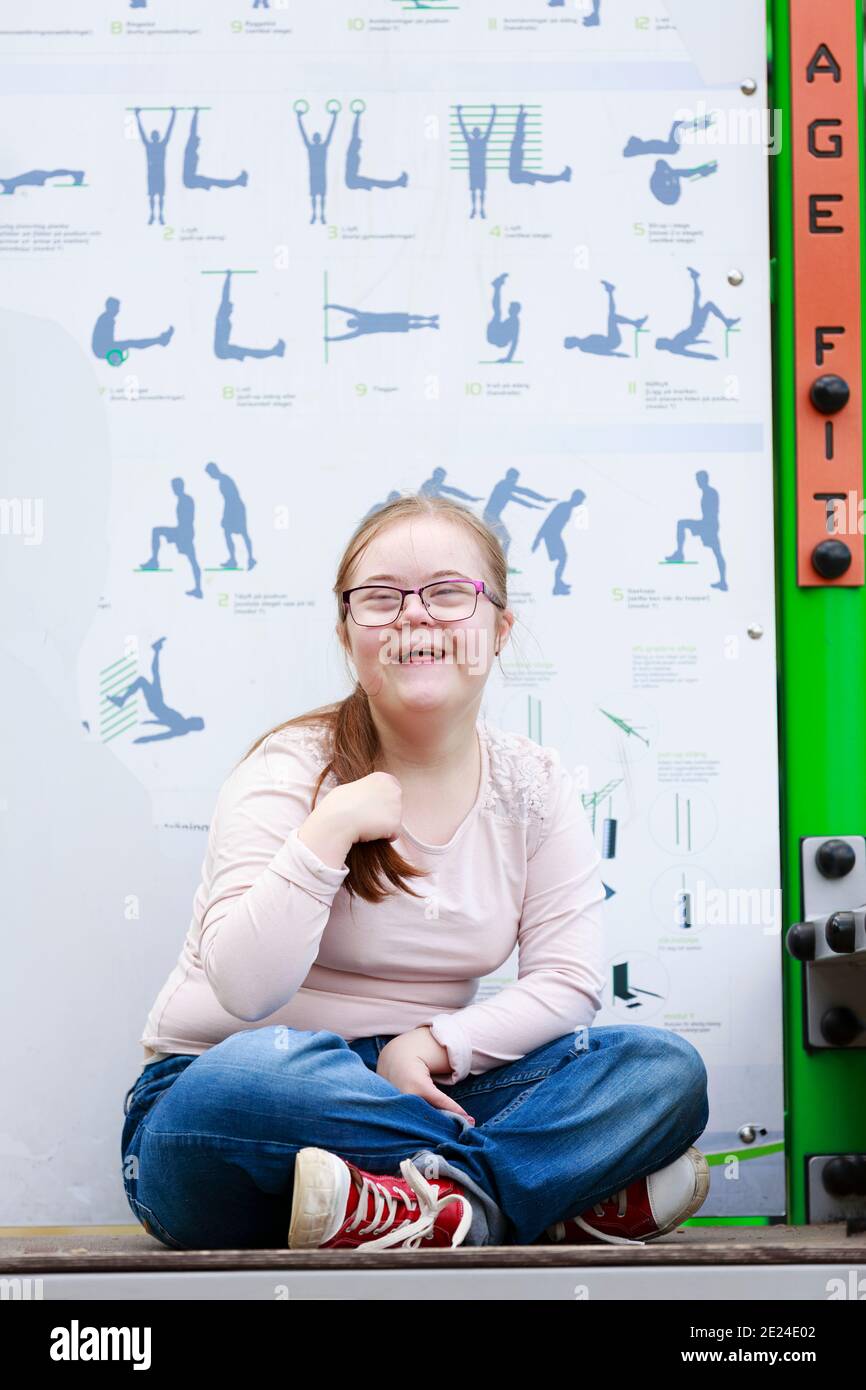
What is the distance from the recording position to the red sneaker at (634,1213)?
125 cm

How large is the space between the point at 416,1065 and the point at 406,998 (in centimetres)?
10

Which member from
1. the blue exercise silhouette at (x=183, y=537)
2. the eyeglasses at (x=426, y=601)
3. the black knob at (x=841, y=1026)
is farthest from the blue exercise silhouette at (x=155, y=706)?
the black knob at (x=841, y=1026)

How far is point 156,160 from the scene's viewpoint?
160 centimetres

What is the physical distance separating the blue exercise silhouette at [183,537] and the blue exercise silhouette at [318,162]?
0.36m

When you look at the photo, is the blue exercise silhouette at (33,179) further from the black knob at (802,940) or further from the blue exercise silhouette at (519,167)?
Answer: the black knob at (802,940)

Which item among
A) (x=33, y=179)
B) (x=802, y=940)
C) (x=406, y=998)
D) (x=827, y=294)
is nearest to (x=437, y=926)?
(x=406, y=998)

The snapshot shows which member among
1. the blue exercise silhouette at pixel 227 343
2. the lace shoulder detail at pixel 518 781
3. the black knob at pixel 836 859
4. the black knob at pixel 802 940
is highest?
the blue exercise silhouette at pixel 227 343

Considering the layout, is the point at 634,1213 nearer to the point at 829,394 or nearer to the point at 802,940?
the point at 802,940

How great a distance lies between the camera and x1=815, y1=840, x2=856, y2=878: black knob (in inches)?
60.5

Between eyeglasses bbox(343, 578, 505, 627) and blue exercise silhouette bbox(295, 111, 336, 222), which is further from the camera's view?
blue exercise silhouette bbox(295, 111, 336, 222)

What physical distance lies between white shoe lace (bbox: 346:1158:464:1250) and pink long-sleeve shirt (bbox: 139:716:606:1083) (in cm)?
17

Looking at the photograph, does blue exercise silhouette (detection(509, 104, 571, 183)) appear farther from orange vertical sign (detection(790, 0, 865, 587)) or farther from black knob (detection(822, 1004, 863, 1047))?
black knob (detection(822, 1004, 863, 1047))

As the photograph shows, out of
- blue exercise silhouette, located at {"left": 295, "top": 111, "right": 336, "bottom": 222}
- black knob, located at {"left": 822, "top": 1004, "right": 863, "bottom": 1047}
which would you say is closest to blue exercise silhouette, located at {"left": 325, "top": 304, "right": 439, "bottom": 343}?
blue exercise silhouette, located at {"left": 295, "top": 111, "right": 336, "bottom": 222}
